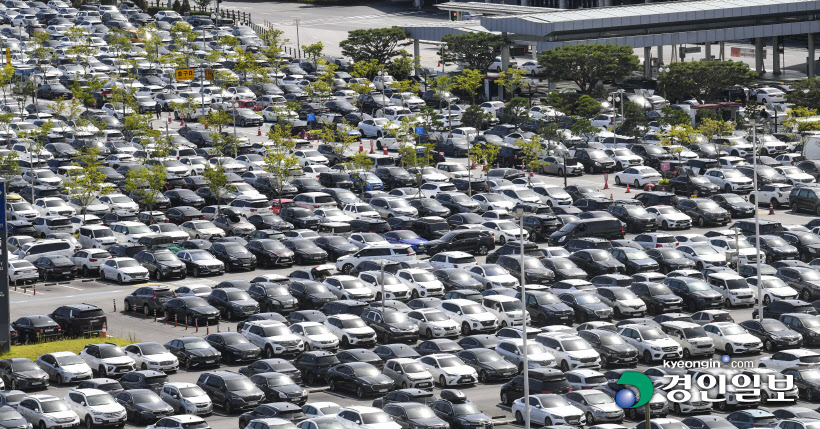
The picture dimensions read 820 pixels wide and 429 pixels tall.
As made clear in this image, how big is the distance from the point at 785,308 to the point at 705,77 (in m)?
57.0

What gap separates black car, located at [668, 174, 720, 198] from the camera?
3211 inches

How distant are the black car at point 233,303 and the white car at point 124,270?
790 cm

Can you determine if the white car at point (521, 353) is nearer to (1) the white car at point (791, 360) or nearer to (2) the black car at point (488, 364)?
(2) the black car at point (488, 364)

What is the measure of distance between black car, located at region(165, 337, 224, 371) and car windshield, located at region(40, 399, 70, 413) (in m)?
7.52

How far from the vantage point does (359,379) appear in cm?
4822

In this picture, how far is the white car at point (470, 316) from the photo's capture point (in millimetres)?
56219

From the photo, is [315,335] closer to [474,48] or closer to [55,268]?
[55,268]

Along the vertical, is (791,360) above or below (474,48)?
below

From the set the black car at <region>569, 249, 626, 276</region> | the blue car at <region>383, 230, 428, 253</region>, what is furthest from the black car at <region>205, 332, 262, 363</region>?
the blue car at <region>383, 230, 428, 253</region>

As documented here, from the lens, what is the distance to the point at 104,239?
7344 cm

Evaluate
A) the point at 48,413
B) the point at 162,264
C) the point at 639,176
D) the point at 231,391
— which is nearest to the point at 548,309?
the point at 231,391

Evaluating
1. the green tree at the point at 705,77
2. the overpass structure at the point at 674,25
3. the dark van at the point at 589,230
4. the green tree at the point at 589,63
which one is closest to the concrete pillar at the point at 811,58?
the overpass structure at the point at 674,25

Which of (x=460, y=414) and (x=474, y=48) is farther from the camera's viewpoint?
(x=474, y=48)

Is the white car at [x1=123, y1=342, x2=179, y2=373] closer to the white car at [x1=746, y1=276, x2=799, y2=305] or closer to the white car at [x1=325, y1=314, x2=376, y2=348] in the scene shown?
the white car at [x1=325, y1=314, x2=376, y2=348]
